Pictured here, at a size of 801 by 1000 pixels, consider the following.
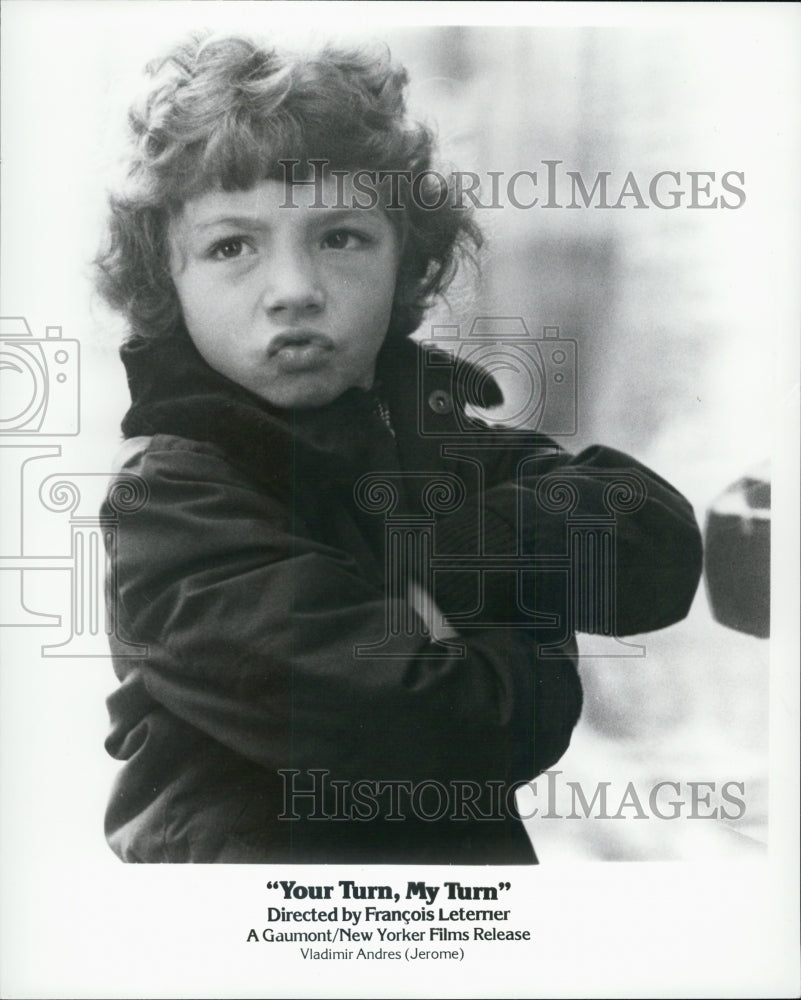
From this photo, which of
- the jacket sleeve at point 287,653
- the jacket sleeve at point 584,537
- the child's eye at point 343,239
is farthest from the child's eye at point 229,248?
the jacket sleeve at point 584,537

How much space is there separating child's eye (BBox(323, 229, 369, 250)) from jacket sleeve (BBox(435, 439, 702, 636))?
0.42 m

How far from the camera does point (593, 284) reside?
1.66 m

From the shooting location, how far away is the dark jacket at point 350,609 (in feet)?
5.23

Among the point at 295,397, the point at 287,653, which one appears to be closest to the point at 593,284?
the point at 295,397

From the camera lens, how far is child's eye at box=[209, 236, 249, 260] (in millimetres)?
1613

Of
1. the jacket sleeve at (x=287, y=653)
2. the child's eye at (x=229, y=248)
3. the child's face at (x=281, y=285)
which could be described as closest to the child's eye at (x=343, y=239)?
the child's face at (x=281, y=285)

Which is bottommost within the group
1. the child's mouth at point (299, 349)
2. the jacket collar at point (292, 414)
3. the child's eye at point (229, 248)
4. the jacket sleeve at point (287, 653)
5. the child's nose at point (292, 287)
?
the jacket sleeve at point (287, 653)

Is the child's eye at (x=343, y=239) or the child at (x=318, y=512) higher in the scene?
the child's eye at (x=343, y=239)

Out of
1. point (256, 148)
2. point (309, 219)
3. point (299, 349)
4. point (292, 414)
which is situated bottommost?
point (292, 414)

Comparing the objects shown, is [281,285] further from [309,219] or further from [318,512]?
[318,512]

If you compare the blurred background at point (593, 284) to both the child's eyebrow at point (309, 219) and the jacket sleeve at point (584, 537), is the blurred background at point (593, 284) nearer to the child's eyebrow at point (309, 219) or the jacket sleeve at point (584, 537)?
the jacket sleeve at point (584, 537)

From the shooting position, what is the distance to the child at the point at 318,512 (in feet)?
5.25

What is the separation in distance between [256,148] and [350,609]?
2.47 ft

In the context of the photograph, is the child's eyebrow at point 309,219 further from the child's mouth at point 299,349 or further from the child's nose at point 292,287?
the child's mouth at point 299,349
